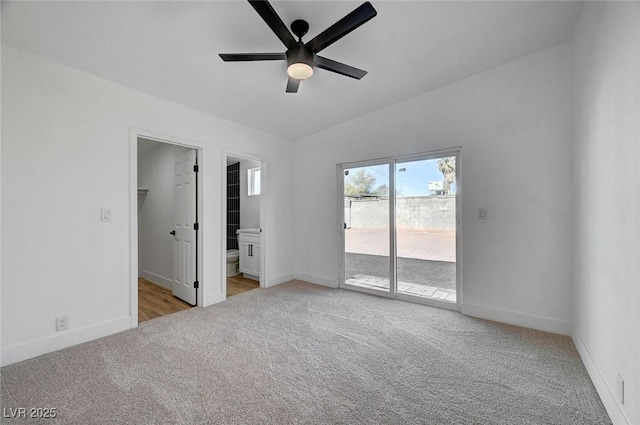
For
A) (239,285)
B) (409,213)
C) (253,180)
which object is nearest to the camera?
(409,213)

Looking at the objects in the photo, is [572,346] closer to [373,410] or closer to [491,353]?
[491,353]

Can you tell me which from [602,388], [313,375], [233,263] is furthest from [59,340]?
[602,388]

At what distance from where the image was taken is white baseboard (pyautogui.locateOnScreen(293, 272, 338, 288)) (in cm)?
445

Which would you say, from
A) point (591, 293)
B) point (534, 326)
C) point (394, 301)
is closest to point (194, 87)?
point (394, 301)

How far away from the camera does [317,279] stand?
183 inches

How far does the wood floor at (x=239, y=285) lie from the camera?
4297 mm

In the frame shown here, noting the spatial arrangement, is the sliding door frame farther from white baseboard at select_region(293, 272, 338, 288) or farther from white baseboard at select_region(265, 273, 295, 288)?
white baseboard at select_region(265, 273, 295, 288)

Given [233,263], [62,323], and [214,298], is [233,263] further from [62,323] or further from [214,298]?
[62,323]

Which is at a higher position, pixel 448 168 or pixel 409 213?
pixel 448 168

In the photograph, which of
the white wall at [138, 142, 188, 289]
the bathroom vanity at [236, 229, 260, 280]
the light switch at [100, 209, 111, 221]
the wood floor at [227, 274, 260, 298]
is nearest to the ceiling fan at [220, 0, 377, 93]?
the light switch at [100, 209, 111, 221]

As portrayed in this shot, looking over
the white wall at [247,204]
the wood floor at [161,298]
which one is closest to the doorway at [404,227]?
the wood floor at [161,298]

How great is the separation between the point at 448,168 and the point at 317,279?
2.69 meters

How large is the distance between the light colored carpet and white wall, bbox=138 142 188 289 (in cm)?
167

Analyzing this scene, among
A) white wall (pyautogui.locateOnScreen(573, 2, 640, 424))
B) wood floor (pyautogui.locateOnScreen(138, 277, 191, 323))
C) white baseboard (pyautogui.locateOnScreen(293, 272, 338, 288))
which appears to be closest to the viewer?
white wall (pyautogui.locateOnScreen(573, 2, 640, 424))
